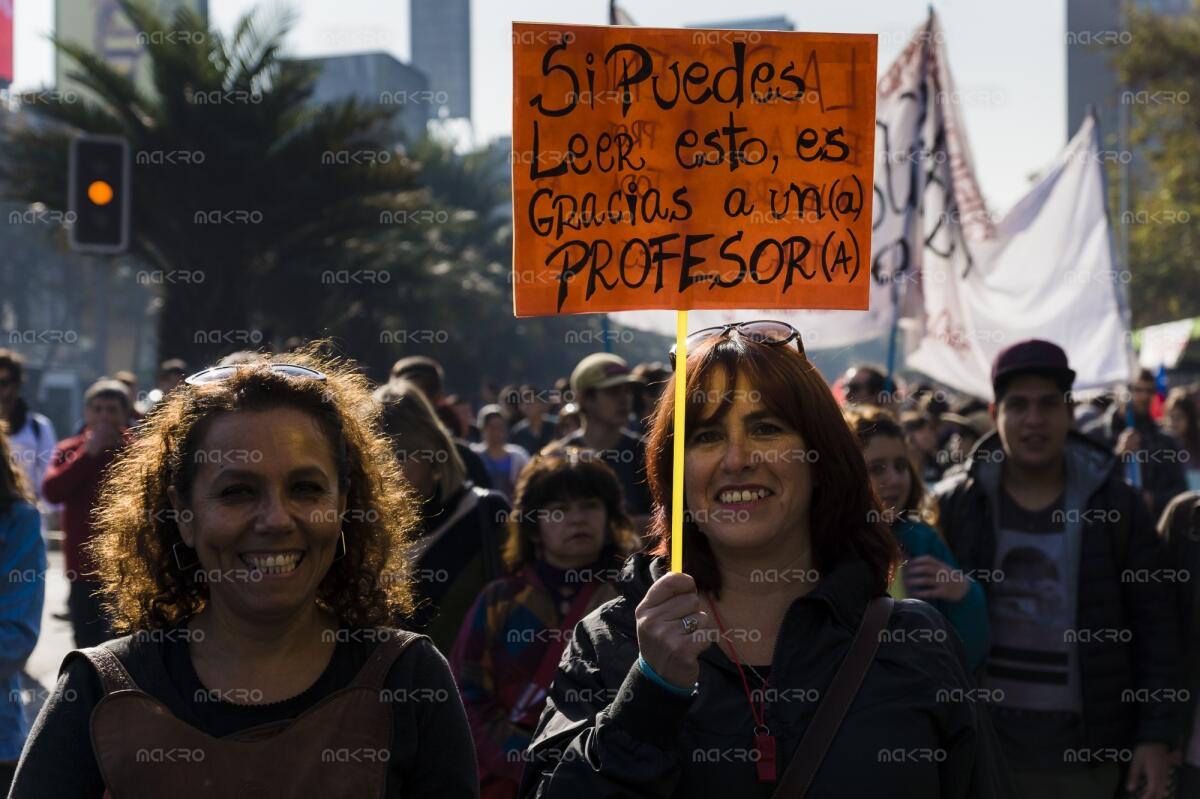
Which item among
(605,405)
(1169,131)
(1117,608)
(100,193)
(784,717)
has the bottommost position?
(1117,608)

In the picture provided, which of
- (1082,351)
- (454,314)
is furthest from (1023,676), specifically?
(454,314)

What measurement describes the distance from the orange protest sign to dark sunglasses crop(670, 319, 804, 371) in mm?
50

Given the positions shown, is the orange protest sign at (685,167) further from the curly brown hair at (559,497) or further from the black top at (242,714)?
the curly brown hair at (559,497)

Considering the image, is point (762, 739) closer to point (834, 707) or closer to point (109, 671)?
point (834, 707)

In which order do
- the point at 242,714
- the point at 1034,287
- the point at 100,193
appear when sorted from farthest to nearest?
the point at 100,193 < the point at 1034,287 < the point at 242,714

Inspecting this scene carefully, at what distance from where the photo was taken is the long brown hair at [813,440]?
269 centimetres

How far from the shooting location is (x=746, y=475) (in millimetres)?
2658

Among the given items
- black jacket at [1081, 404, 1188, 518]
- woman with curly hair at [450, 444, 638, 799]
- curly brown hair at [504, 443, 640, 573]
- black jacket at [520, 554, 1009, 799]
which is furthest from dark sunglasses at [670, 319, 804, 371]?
black jacket at [1081, 404, 1188, 518]

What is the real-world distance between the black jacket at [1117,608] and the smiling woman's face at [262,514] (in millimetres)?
2828

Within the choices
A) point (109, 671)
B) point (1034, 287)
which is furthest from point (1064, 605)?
point (1034, 287)

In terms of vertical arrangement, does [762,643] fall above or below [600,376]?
below

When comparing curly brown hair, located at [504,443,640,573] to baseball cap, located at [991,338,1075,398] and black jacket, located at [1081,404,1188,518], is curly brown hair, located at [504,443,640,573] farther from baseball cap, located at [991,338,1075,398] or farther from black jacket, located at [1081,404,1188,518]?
black jacket, located at [1081,404,1188,518]

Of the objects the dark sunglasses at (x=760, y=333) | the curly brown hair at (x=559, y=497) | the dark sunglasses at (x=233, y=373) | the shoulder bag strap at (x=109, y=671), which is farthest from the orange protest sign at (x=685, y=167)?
the curly brown hair at (x=559, y=497)

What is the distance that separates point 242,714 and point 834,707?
98 centimetres
